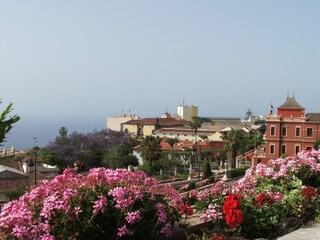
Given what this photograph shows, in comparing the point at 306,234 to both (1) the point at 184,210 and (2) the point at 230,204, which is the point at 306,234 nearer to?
(2) the point at 230,204

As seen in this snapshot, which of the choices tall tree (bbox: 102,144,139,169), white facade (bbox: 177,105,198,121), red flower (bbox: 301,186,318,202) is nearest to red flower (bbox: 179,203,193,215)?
red flower (bbox: 301,186,318,202)

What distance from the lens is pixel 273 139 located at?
53500mm

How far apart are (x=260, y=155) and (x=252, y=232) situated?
49230 mm

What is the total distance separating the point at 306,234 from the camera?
659 cm

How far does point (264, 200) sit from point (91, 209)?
3412 mm

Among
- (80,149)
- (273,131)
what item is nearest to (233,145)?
(273,131)

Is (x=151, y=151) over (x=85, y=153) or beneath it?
over

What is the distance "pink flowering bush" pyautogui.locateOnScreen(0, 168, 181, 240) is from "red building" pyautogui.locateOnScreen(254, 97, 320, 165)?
49.2 m

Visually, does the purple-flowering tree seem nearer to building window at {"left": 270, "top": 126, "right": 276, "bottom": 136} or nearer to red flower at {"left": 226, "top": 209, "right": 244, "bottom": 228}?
building window at {"left": 270, "top": 126, "right": 276, "bottom": 136}

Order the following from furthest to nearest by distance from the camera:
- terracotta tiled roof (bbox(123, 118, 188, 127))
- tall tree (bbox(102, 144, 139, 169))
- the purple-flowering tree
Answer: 1. terracotta tiled roof (bbox(123, 118, 188, 127))
2. tall tree (bbox(102, 144, 139, 169))
3. the purple-flowering tree

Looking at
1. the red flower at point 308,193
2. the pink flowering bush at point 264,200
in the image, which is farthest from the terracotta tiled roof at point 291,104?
the red flower at point 308,193

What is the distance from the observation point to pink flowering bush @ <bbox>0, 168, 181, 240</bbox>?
4.61 m

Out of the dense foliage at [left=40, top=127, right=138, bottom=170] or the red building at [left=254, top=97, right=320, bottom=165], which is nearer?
the red building at [left=254, top=97, right=320, bottom=165]

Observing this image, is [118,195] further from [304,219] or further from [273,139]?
[273,139]
